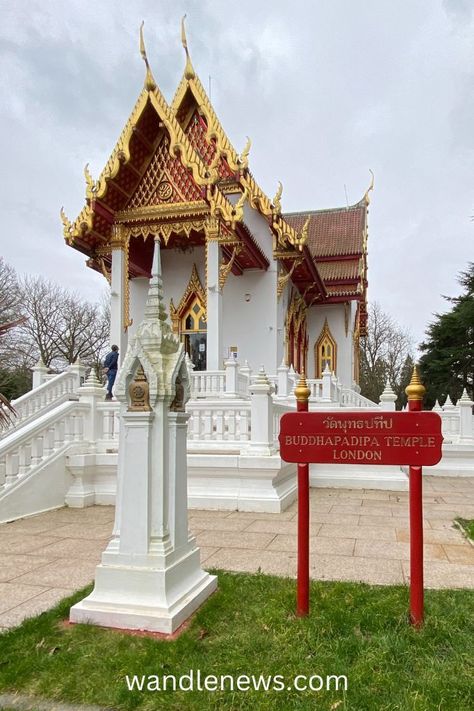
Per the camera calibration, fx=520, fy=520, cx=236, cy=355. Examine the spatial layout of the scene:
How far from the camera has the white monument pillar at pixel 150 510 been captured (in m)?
3.44

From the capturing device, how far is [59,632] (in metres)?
3.29

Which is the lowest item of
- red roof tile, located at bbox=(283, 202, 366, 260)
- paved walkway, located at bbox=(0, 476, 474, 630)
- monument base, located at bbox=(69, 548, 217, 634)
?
paved walkway, located at bbox=(0, 476, 474, 630)

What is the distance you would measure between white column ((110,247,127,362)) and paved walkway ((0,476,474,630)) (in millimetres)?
6996

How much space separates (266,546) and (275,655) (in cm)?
259

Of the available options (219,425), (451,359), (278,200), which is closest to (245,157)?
(278,200)

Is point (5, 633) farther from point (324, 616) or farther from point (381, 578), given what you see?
point (381, 578)

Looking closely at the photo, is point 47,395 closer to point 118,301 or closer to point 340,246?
point 118,301

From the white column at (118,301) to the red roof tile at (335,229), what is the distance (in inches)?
458

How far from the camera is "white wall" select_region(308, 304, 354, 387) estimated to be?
74.1 ft

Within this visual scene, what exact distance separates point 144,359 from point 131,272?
43.2 ft

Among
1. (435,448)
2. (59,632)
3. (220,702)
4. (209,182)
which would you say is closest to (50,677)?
(59,632)

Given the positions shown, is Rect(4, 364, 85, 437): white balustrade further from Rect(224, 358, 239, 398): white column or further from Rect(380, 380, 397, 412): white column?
Rect(380, 380, 397, 412): white column

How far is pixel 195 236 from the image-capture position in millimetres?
14938

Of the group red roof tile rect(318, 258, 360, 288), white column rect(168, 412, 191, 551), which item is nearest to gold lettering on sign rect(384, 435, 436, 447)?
white column rect(168, 412, 191, 551)
